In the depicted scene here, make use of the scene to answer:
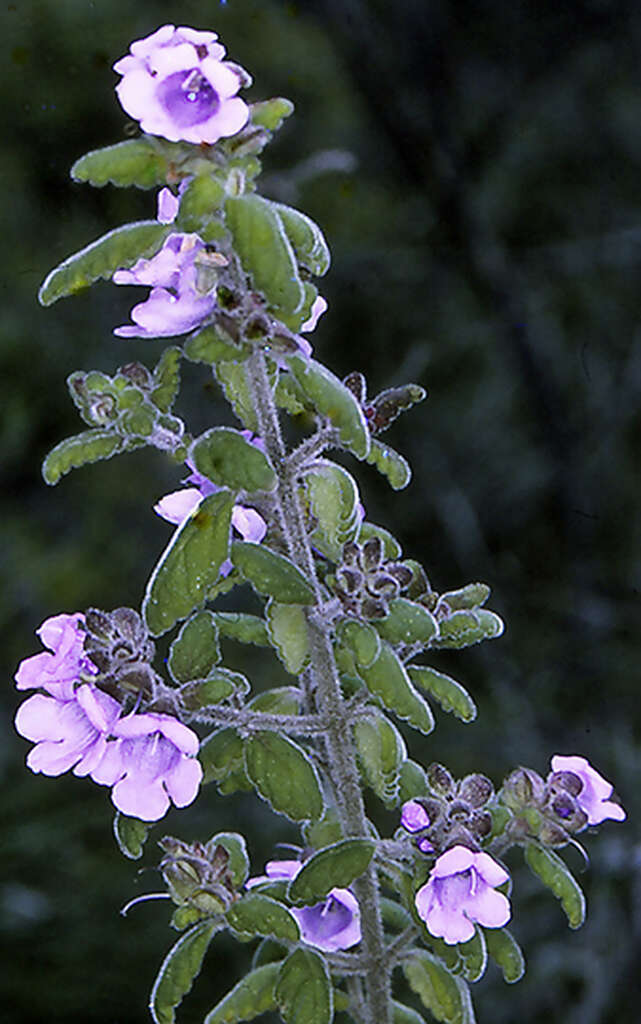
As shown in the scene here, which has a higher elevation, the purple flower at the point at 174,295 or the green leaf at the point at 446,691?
the purple flower at the point at 174,295

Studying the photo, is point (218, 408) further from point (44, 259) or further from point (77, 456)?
point (77, 456)

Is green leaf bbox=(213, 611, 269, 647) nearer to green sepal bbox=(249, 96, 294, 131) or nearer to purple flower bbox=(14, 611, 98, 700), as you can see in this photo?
purple flower bbox=(14, 611, 98, 700)

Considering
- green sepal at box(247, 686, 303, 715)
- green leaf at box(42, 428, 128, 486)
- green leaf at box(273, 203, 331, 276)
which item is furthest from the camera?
green sepal at box(247, 686, 303, 715)

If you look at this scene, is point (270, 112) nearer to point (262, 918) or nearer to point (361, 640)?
point (361, 640)

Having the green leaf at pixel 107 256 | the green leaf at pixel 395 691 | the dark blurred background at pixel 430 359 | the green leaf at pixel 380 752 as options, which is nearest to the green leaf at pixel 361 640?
the green leaf at pixel 395 691

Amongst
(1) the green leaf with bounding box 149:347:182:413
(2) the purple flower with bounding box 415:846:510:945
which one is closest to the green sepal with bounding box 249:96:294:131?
(1) the green leaf with bounding box 149:347:182:413

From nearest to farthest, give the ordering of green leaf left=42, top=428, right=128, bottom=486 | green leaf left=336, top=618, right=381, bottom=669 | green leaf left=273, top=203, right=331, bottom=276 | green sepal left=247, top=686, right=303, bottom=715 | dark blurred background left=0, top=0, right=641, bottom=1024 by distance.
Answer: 1. green leaf left=273, top=203, right=331, bottom=276
2. green leaf left=336, top=618, right=381, bottom=669
3. green leaf left=42, top=428, right=128, bottom=486
4. green sepal left=247, top=686, right=303, bottom=715
5. dark blurred background left=0, top=0, right=641, bottom=1024

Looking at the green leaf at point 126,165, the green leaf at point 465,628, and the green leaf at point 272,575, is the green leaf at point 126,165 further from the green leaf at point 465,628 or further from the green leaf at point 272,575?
the green leaf at point 465,628
